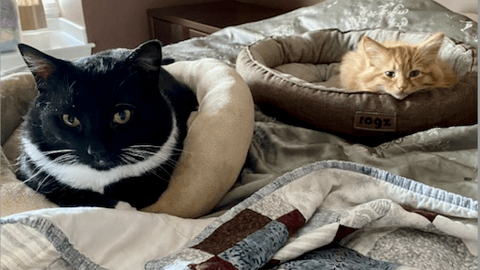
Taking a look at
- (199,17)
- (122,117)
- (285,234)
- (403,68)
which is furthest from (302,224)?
(199,17)

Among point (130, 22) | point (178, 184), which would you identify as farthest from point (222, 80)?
point (130, 22)

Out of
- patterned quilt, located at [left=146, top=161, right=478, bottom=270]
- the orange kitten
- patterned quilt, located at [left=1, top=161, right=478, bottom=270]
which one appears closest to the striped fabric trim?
patterned quilt, located at [left=1, top=161, right=478, bottom=270]

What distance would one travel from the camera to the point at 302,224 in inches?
32.0

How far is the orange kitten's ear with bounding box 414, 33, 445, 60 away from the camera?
4.37ft

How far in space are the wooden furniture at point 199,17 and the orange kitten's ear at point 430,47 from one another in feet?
4.31

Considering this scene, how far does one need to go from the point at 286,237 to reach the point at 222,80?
1.64 feet

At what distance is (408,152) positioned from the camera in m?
1.12

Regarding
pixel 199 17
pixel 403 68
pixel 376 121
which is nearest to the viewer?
pixel 376 121

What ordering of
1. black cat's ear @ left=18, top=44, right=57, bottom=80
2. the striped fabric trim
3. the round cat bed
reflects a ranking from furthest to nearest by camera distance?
the round cat bed < black cat's ear @ left=18, top=44, right=57, bottom=80 < the striped fabric trim

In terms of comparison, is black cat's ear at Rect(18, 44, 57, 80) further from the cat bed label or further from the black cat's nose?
the cat bed label

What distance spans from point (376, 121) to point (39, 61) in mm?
775

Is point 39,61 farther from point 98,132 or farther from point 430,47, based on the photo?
point 430,47

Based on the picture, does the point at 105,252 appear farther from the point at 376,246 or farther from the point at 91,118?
the point at 376,246

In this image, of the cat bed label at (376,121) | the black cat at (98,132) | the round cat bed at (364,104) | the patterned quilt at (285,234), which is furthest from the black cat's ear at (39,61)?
the cat bed label at (376,121)
